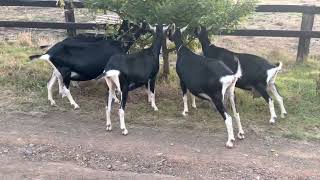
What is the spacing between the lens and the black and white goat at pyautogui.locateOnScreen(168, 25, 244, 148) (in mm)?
6816

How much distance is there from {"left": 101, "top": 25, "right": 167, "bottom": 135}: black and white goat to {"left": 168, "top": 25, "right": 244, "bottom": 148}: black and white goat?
1.36 ft

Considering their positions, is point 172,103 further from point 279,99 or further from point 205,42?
point 279,99

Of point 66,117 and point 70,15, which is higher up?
point 70,15

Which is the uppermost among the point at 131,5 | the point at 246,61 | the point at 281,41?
the point at 131,5

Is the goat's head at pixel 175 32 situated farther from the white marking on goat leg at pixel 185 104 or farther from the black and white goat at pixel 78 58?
the white marking on goat leg at pixel 185 104

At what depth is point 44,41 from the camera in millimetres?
11758

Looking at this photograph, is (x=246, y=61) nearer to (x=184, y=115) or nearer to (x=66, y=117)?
(x=184, y=115)

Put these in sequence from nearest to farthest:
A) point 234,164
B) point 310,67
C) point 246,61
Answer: point 234,164, point 246,61, point 310,67

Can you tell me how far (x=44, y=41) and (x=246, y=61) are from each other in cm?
567

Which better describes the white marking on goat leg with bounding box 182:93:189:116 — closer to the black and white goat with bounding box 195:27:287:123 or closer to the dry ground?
the dry ground

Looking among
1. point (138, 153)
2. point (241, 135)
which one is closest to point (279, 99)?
point (241, 135)

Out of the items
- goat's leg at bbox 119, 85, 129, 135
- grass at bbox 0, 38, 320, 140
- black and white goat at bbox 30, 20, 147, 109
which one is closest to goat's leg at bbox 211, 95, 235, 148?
grass at bbox 0, 38, 320, 140

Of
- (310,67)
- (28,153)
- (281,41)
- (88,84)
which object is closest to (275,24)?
(281,41)

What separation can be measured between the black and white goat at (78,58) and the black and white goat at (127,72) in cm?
73
